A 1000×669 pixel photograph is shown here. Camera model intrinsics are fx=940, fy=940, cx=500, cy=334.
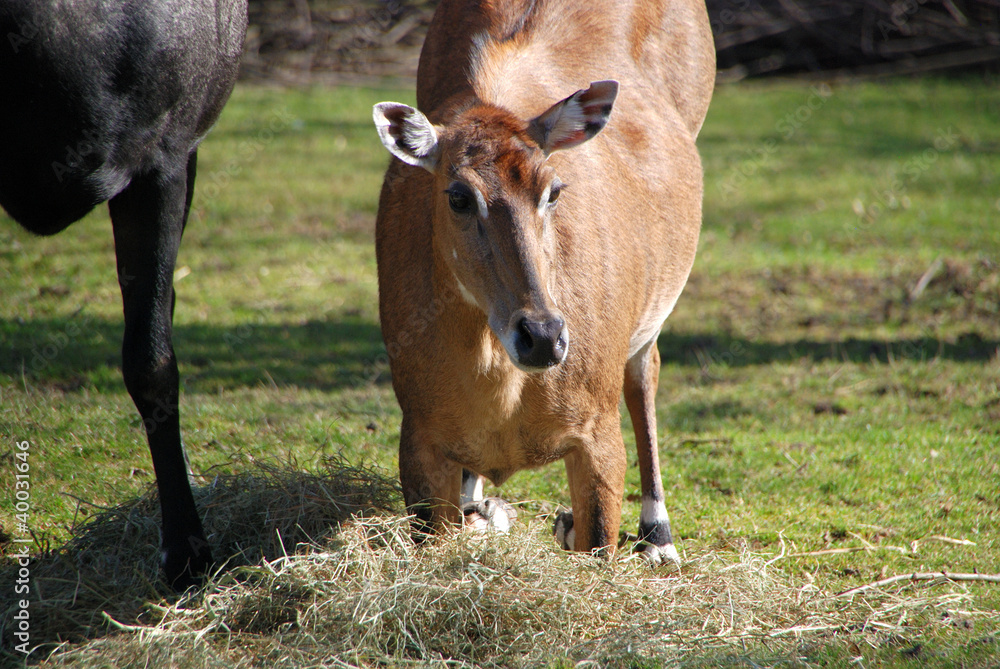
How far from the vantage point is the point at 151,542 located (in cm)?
395

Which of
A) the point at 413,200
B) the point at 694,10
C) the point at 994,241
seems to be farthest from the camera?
the point at 994,241

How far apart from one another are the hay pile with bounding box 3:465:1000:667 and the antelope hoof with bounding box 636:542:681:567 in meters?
0.10

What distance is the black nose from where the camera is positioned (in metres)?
3.10

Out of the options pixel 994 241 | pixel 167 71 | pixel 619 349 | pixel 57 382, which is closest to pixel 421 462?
pixel 619 349

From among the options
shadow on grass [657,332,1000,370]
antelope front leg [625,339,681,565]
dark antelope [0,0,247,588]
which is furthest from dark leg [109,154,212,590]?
shadow on grass [657,332,1000,370]

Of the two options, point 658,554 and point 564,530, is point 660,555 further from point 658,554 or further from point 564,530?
point 564,530

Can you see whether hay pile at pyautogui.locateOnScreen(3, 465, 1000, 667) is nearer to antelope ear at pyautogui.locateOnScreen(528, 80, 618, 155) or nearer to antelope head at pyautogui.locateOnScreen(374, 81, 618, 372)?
antelope head at pyautogui.locateOnScreen(374, 81, 618, 372)

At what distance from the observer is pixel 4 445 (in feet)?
15.7

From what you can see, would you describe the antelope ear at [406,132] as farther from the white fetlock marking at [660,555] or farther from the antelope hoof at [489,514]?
the white fetlock marking at [660,555]

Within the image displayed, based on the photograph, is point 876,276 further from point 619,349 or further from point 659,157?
point 619,349

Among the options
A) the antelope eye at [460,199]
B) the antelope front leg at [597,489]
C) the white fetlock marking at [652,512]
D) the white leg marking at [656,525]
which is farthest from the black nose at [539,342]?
the white fetlock marking at [652,512]

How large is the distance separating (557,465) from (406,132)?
2.50m

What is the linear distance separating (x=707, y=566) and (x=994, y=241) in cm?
640
